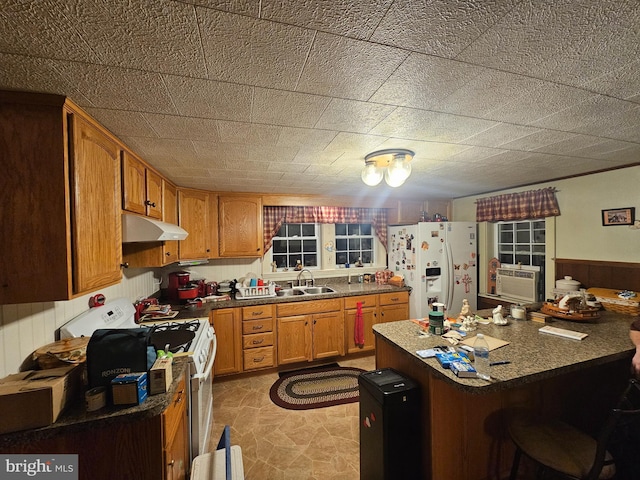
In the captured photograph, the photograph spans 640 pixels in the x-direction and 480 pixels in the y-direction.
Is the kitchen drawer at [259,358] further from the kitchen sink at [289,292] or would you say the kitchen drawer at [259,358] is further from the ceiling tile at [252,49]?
the ceiling tile at [252,49]

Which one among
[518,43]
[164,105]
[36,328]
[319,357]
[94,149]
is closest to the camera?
[518,43]

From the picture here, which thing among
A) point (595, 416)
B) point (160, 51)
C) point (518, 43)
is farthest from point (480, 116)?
point (595, 416)

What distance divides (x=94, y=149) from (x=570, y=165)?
11.6 ft

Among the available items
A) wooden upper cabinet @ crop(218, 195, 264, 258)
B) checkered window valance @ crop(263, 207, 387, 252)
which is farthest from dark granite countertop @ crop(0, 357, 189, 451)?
checkered window valance @ crop(263, 207, 387, 252)

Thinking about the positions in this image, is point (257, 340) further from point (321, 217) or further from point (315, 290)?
point (321, 217)

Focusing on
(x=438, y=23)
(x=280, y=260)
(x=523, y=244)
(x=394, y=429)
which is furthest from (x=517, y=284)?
(x=438, y=23)

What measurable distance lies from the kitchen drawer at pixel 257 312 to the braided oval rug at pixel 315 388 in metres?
0.75

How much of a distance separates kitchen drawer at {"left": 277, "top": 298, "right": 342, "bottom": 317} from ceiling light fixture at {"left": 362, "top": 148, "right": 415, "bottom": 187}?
A: 1.88 metres

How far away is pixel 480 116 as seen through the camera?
4.50 feet

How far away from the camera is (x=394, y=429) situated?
1.46 m

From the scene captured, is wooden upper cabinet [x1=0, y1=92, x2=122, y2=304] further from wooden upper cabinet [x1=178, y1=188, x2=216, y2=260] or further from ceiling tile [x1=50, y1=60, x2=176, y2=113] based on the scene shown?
wooden upper cabinet [x1=178, y1=188, x2=216, y2=260]

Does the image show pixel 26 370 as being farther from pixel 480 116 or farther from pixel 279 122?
pixel 480 116

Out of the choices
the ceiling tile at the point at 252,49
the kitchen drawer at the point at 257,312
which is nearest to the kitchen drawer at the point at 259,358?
the kitchen drawer at the point at 257,312

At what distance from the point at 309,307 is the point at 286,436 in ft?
4.54
